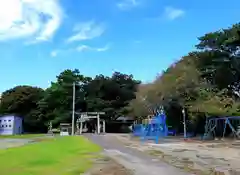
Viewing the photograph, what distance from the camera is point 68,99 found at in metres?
66.6

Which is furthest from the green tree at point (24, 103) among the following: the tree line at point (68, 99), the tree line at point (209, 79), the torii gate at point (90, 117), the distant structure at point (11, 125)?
the tree line at point (209, 79)

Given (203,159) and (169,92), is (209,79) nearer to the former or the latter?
(169,92)

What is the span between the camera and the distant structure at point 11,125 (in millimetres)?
65875

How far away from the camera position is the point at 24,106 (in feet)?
237

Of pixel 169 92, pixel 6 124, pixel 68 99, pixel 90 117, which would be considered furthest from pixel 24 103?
pixel 169 92

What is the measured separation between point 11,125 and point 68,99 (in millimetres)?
10999

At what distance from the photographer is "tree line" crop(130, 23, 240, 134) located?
110ft

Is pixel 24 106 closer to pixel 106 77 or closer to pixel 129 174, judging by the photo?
pixel 106 77

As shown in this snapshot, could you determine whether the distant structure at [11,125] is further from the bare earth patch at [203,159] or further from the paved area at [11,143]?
the bare earth patch at [203,159]

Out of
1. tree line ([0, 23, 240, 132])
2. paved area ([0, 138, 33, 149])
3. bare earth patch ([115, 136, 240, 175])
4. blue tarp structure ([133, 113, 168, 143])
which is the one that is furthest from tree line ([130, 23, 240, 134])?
paved area ([0, 138, 33, 149])

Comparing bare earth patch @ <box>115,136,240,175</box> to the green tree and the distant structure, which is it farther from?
the green tree

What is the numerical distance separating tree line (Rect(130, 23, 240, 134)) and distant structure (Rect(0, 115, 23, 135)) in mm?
34102

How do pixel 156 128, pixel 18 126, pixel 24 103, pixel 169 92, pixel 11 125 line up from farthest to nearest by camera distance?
pixel 24 103 < pixel 18 126 < pixel 11 125 < pixel 169 92 < pixel 156 128

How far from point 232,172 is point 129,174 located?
3019 millimetres
